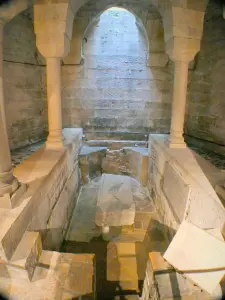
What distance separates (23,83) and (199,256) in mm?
5069

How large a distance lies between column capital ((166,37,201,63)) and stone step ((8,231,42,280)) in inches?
144

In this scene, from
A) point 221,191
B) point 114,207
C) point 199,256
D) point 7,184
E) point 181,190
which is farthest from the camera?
point 114,207

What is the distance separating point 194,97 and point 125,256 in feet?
14.1

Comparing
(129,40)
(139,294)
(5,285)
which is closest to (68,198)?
(139,294)

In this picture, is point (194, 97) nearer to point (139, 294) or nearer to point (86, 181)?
point (86, 181)

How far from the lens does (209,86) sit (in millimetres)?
5137

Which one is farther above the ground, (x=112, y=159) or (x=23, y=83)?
(x=23, y=83)

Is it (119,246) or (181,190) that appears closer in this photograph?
(181,190)

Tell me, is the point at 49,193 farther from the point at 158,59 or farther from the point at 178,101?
the point at 158,59

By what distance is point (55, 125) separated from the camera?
13.8ft

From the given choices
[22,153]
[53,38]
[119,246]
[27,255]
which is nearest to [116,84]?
[53,38]

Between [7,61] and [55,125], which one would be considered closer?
[55,125]

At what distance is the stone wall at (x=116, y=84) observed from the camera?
569 cm

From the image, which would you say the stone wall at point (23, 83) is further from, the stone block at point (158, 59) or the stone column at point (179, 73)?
the stone column at point (179, 73)
